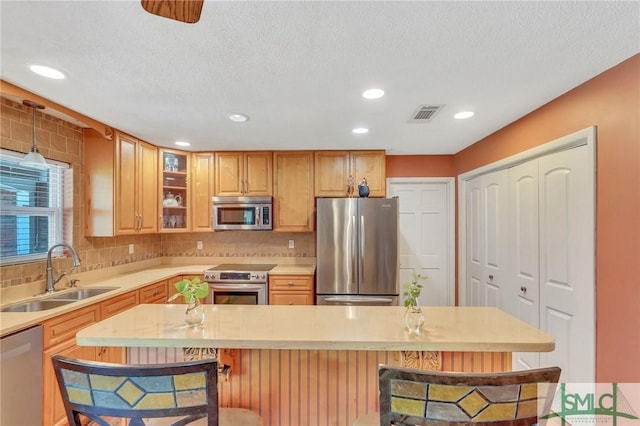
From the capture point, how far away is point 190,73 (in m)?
1.64

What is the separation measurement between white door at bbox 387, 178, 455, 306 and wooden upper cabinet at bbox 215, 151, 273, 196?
1577 millimetres

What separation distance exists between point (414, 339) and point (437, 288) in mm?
2781

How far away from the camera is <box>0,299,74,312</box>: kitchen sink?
202 centimetres

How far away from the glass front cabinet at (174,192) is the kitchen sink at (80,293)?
39.7 inches

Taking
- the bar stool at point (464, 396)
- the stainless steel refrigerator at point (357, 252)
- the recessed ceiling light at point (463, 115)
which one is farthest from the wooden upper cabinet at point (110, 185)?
the recessed ceiling light at point (463, 115)

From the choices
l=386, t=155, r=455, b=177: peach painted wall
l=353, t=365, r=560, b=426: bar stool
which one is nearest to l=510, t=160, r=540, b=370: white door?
l=386, t=155, r=455, b=177: peach painted wall

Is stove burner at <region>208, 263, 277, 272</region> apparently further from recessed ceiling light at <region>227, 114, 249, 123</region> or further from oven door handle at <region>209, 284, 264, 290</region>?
recessed ceiling light at <region>227, 114, 249, 123</region>

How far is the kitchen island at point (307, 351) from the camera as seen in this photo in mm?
1219

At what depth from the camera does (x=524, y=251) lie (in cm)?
238

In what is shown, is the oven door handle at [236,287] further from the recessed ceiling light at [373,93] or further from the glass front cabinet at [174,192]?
the recessed ceiling light at [373,93]

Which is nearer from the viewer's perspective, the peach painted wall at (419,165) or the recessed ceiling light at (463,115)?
the recessed ceiling light at (463,115)

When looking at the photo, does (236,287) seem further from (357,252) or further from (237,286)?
(357,252)

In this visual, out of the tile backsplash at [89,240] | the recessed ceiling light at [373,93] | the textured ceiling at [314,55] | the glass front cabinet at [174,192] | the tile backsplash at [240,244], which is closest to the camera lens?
the textured ceiling at [314,55]

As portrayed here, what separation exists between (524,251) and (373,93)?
1.78 meters
